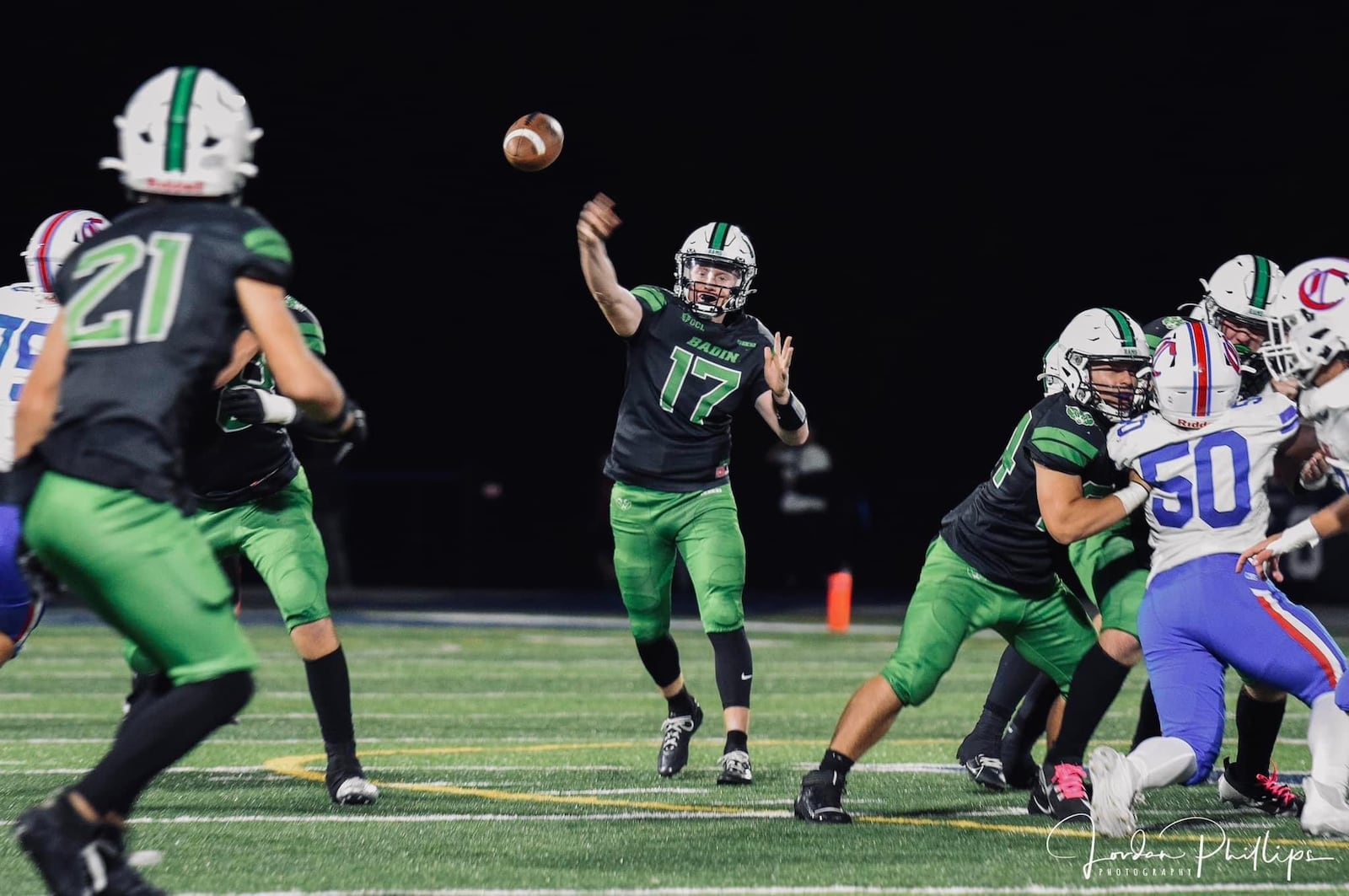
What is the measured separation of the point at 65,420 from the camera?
3412 millimetres

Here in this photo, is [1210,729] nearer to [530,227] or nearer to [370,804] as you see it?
[370,804]

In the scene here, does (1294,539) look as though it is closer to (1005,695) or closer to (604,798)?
(1005,695)

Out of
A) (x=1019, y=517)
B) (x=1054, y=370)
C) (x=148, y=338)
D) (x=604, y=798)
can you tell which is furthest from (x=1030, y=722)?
(x=148, y=338)

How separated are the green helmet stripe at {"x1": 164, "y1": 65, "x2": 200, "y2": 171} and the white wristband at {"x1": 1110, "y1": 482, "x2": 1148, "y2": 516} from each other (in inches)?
97.9

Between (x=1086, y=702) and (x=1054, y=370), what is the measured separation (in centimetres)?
96

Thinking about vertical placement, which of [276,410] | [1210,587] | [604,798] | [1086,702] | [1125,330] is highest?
[1125,330]

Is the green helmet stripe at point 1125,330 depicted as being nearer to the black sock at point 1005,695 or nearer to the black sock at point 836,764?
the black sock at point 1005,695

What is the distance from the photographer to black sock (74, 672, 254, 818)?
3.32m

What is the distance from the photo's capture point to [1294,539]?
469cm

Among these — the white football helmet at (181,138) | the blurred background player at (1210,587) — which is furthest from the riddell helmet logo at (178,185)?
the blurred background player at (1210,587)

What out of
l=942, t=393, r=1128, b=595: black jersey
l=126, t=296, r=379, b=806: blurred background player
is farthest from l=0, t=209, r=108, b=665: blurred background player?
l=942, t=393, r=1128, b=595: black jersey

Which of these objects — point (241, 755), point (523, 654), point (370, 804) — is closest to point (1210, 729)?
point (370, 804)

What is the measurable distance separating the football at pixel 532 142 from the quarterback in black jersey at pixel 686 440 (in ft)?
1.22

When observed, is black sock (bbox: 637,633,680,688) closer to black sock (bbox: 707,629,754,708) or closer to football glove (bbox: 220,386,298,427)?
black sock (bbox: 707,629,754,708)
